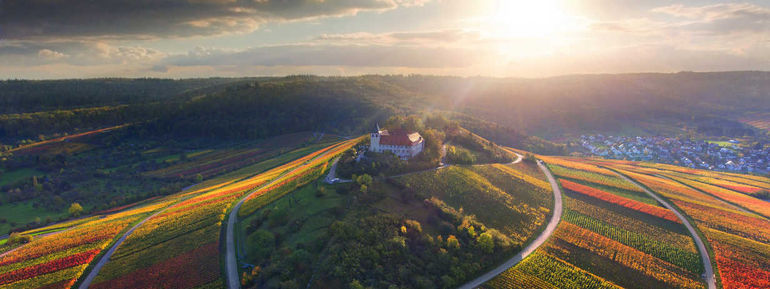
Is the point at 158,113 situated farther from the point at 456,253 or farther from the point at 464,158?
the point at 456,253

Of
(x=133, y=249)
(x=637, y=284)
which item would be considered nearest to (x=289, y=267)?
(x=133, y=249)

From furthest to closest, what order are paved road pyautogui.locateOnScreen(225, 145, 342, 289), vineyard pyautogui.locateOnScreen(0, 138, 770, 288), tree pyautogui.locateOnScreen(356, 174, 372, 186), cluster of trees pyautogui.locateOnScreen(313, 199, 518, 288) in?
1. tree pyautogui.locateOnScreen(356, 174, 372, 186)
2. vineyard pyautogui.locateOnScreen(0, 138, 770, 288)
3. paved road pyautogui.locateOnScreen(225, 145, 342, 289)
4. cluster of trees pyautogui.locateOnScreen(313, 199, 518, 288)

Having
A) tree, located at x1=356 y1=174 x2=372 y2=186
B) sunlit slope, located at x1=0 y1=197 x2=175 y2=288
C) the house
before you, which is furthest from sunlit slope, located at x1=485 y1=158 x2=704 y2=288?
sunlit slope, located at x1=0 y1=197 x2=175 y2=288

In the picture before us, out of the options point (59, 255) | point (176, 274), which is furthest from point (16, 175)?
point (176, 274)

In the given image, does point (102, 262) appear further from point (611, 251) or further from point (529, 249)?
point (611, 251)

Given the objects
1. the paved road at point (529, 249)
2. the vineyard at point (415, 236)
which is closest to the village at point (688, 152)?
the vineyard at point (415, 236)

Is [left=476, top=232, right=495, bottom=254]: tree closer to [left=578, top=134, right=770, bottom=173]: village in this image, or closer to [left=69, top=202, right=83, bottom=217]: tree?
[left=69, top=202, right=83, bottom=217]: tree

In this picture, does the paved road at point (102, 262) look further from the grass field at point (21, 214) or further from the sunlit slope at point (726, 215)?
the sunlit slope at point (726, 215)

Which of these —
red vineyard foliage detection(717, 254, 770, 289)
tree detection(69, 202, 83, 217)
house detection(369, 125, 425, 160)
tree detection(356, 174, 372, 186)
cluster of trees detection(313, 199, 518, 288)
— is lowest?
red vineyard foliage detection(717, 254, 770, 289)
